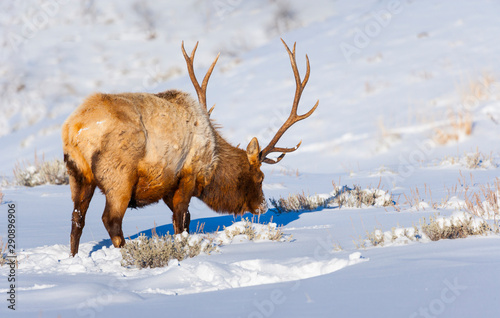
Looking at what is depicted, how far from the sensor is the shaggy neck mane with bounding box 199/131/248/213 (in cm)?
656

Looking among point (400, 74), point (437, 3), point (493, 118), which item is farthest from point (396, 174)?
point (437, 3)

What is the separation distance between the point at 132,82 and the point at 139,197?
1949cm

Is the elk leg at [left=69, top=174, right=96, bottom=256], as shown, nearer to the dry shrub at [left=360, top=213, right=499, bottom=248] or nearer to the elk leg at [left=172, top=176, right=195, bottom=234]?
the elk leg at [left=172, top=176, right=195, bottom=234]

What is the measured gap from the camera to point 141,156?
5391 millimetres

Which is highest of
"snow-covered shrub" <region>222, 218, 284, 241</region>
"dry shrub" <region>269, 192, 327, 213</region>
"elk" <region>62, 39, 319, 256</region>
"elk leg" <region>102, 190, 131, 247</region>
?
"elk" <region>62, 39, 319, 256</region>

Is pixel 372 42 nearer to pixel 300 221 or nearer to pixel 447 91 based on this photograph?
pixel 447 91

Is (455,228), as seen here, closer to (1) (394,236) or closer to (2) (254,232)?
(1) (394,236)

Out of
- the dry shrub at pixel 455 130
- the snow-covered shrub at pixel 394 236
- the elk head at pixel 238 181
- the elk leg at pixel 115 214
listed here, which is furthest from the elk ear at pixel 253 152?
the dry shrub at pixel 455 130

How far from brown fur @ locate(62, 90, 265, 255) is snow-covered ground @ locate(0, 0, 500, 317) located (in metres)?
0.41

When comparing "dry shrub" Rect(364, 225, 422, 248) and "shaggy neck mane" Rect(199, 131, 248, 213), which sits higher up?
"shaggy neck mane" Rect(199, 131, 248, 213)

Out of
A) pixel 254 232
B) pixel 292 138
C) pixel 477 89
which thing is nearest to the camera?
pixel 254 232

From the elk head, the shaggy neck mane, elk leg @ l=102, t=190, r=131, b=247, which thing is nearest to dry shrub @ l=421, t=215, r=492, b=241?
the elk head

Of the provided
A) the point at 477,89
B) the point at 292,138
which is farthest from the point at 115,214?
the point at 477,89

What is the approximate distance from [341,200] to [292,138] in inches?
332
